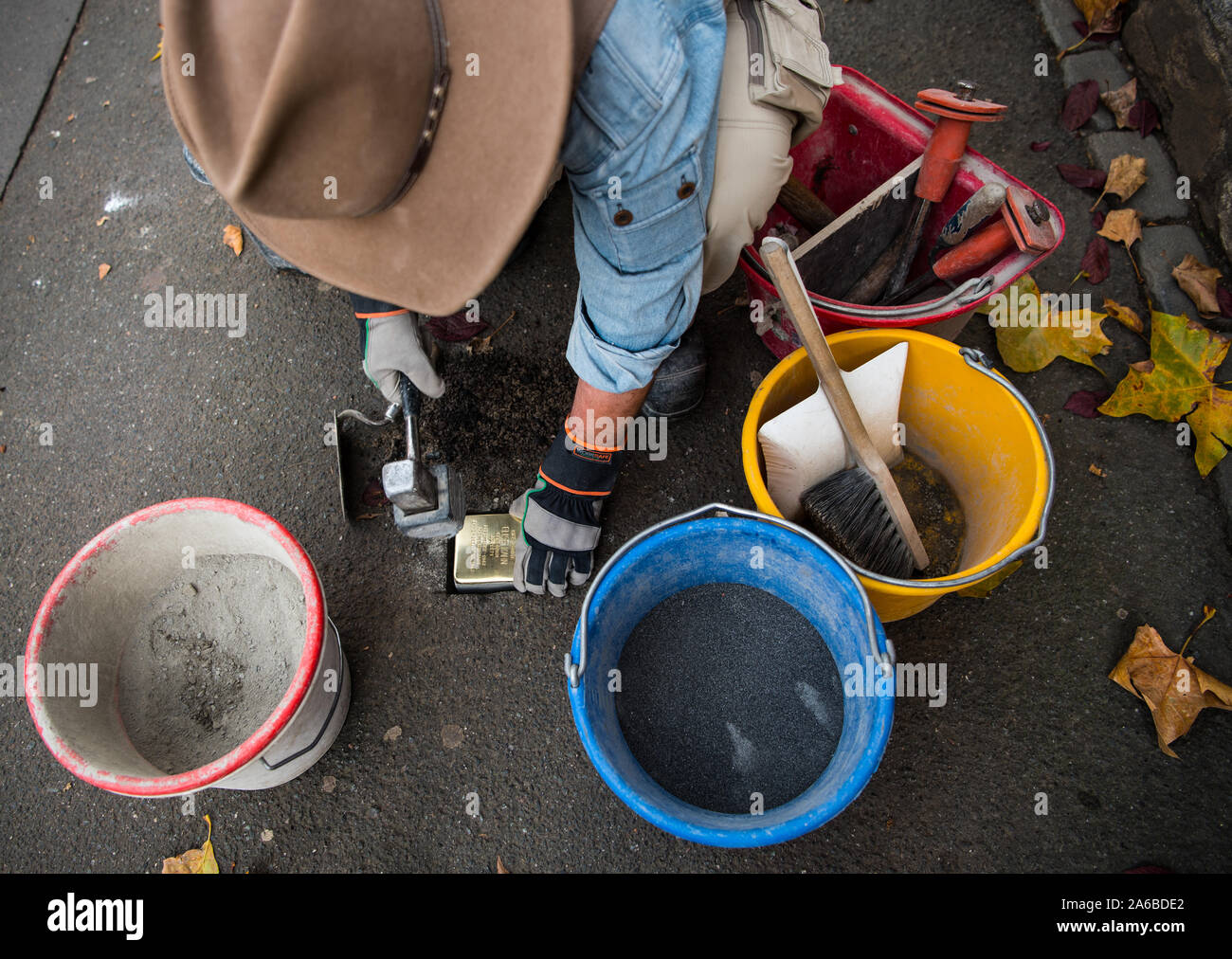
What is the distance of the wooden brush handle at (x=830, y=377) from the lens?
1481 mm

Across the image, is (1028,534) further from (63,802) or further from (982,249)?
(63,802)

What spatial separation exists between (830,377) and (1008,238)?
53cm

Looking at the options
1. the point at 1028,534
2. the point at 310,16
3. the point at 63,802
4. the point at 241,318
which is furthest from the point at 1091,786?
the point at 241,318

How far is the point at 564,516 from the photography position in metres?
1.87

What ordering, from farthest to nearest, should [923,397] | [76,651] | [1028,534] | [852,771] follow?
[923,397], [76,651], [1028,534], [852,771]

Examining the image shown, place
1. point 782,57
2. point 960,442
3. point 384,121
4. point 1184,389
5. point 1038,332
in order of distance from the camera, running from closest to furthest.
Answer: point 384,121 < point 782,57 < point 960,442 < point 1184,389 < point 1038,332

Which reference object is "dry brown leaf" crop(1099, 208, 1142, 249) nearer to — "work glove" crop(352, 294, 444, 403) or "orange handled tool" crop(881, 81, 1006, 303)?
"orange handled tool" crop(881, 81, 1006, 303)

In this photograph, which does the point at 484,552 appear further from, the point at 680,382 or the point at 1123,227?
the point at 1123,227

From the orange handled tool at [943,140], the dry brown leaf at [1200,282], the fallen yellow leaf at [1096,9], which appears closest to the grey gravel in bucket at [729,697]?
the orange handled tool at [943,140]

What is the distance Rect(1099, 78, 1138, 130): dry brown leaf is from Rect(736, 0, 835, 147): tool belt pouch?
1.42 metres

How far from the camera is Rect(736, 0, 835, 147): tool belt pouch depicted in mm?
1469

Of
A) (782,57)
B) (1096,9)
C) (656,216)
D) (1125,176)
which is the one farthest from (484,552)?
(1096,9)

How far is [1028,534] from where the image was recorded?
1.44 m

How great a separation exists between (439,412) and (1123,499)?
1931 millimetres
